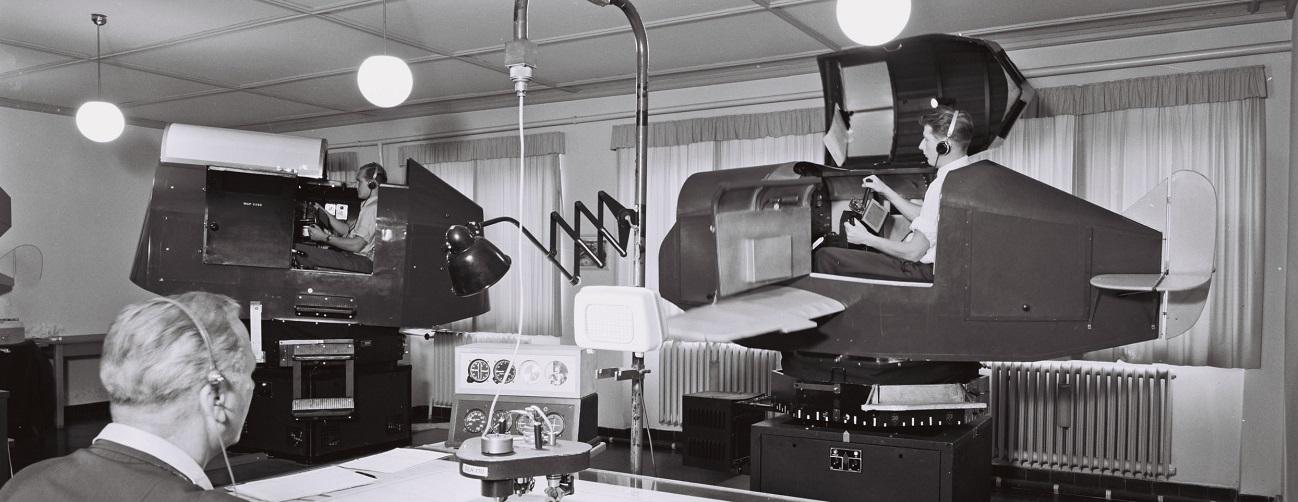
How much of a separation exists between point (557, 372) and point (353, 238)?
313 cm

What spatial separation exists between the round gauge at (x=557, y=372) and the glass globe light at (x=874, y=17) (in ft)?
4.69

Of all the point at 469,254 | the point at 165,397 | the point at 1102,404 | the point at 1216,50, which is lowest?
the point at 1102,404

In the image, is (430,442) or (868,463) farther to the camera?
(430,442)

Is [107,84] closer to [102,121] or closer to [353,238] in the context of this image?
[102,121]

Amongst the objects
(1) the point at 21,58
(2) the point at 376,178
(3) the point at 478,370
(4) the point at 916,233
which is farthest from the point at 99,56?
(4) the point at 916,233

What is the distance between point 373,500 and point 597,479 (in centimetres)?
61

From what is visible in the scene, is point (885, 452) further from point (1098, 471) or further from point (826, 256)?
point (1098, 471)

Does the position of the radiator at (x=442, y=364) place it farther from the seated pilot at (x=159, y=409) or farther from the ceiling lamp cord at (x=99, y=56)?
the seated pilot at (x=159, y=409)

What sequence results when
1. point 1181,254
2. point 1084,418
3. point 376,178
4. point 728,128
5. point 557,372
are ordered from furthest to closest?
1. point 728,128
2. point 1084,418
3. point 376,178
4. point 557,372
5. point 1181,254

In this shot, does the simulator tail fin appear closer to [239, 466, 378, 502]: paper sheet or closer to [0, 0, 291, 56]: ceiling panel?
[239, 466, 378, 502]: paper sheet

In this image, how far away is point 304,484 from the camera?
2.22 metres

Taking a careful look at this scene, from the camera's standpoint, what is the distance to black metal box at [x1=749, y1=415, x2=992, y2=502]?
268 centimetres

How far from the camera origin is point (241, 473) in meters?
6.10

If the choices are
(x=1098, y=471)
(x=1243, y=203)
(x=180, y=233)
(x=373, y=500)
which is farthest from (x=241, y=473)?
(x=1243, y=203)
